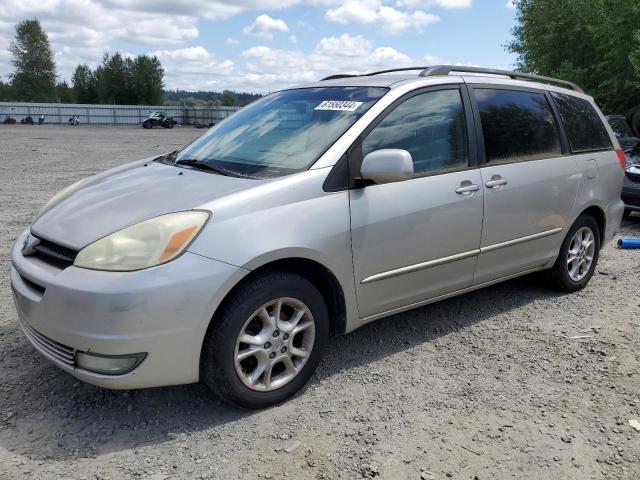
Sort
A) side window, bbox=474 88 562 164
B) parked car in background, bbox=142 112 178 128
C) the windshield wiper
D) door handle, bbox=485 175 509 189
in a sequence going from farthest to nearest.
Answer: parked car in background, bbox=142 112 178 128
side window, bbox=474 88 562 164
door handle, bbox=485 175 509 189
the windshield wiper

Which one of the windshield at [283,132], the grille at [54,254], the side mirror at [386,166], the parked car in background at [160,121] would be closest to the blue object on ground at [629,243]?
the windshield at [283,132]

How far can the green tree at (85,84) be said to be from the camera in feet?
314

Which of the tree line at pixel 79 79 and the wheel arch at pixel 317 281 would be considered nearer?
the wheel arch at pixel 317 281

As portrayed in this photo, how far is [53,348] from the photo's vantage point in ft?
9.46

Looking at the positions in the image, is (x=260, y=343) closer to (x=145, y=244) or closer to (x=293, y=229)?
(x=293, y=229)

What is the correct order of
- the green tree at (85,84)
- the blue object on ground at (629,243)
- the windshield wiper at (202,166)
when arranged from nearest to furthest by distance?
the windshield wiper at (202,166) < the blue object on ground at (629,243) < the green tree at (85,84)

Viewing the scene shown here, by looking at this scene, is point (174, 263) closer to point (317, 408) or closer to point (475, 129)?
point (317, 408)

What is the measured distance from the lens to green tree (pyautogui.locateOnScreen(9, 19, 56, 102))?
8531cm

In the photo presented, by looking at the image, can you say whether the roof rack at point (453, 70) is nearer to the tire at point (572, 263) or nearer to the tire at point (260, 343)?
the tire at point (572, 263)

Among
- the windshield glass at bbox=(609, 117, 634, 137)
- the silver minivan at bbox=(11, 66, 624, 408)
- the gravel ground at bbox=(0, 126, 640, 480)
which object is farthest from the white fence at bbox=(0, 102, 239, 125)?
the gravel ground at bbox=(0, 126, 640, 480)

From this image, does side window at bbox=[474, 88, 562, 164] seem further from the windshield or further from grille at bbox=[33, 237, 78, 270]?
grille at bbox=[33, 237, 78, 270]

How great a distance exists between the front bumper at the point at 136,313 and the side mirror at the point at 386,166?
95 centimetres

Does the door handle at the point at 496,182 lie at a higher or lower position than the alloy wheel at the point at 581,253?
higher

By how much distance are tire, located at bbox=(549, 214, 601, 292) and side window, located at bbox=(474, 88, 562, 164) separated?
0.71m
